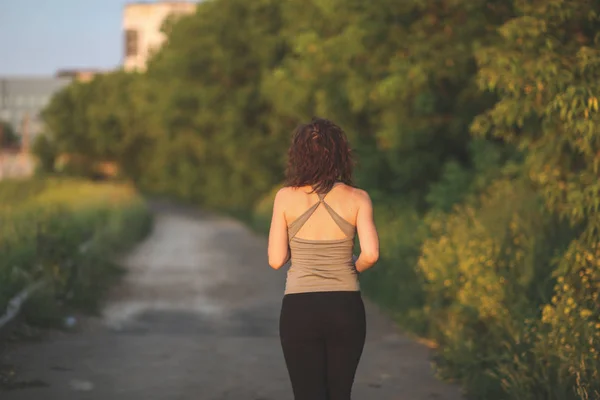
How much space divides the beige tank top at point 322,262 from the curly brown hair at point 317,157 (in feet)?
0.31

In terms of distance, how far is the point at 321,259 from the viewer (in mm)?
5098

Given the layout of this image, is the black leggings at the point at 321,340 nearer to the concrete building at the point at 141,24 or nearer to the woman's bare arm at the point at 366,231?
the woman's bare arm at the point at 366,231

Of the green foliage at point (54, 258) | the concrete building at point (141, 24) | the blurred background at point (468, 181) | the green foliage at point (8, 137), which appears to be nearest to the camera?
the blurred background at point (468, 181)

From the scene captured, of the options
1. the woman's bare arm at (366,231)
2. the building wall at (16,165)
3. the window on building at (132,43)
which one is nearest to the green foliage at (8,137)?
the building wall at (16,165)

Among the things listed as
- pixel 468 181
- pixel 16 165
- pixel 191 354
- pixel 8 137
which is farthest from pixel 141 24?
pixel 191 354

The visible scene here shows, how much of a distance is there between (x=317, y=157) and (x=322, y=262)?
50cm

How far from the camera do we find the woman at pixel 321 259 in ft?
16.5

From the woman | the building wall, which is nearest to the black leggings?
the woman

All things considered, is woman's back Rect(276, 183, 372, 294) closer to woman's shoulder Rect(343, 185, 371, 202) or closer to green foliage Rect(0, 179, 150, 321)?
woman's shoulder Rect(343, 185, 371, 202)

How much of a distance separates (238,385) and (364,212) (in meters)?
4.44

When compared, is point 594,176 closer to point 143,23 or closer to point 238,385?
point 238,385

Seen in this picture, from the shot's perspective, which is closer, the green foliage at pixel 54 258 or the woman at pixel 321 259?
the woman at pixel 321 259

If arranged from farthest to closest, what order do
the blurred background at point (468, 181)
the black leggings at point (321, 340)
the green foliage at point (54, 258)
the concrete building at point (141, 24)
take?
the concrete building at point (141, 24) → the green foliage at point (54, 258) → the blurred background at point (468, 181) → the black leggings at point (321, 340)

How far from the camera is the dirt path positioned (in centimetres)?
898
